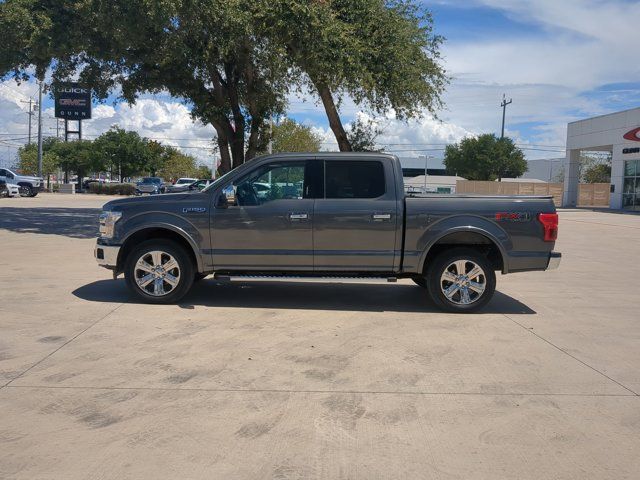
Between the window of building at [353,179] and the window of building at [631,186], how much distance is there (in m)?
39.6

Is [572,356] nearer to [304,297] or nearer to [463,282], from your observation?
[463,282]

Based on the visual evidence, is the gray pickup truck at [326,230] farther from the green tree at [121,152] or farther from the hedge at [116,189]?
the green tree at [121,152]

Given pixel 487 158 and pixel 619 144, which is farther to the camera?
pixel 487 158

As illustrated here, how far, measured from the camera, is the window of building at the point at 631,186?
4153cm

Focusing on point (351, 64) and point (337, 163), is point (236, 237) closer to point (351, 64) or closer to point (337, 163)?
point (337, 163)

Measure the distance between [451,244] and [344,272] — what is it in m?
1.46

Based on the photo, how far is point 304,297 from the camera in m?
8.72

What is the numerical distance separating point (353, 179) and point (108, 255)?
3.36m

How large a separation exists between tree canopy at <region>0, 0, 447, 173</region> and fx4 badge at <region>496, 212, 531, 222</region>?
8117mm

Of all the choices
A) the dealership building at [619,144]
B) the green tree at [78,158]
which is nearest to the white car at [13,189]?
the green tree at [78,158]

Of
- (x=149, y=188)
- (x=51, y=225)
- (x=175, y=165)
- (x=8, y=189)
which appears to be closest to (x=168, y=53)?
(x=51, y=225)

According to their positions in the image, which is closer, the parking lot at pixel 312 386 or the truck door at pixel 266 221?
the parking lot at pixel 312 386

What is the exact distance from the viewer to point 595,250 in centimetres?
1612

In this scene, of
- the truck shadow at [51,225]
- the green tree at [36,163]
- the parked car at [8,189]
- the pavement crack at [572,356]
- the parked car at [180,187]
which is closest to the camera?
the pavement crack at [572,356]
